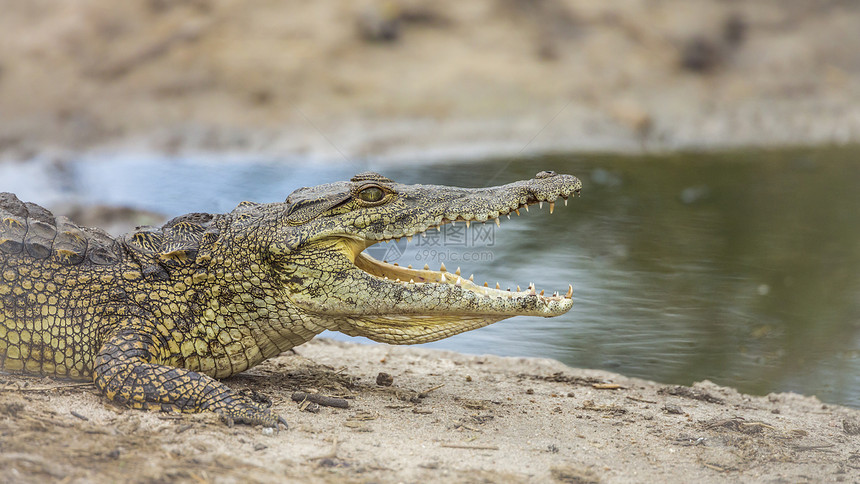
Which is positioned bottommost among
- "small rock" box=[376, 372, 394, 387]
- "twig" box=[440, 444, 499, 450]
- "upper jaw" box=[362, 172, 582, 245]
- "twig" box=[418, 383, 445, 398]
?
"twig" box=[440, 444, 499, 450]

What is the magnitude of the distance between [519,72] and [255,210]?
9.22 metres

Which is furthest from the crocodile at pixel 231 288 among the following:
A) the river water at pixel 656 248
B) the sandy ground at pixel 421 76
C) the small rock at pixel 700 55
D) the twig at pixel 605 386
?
the small rock at pixel 700 55

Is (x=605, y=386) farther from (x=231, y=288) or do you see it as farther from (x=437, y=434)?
(x=231, y=288)

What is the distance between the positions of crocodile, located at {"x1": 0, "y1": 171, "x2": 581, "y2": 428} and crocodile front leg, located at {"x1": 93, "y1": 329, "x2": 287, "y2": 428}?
0.01m

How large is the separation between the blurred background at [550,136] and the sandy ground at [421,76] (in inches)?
1.6

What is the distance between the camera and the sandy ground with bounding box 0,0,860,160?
11.0 meters

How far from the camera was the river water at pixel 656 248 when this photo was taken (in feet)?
20.1

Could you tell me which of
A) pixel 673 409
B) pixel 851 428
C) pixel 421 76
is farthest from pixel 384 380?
pixel 421 76

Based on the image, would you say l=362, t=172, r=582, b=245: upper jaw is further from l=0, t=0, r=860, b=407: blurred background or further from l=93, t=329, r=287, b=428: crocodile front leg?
l=0, t=0, r=860, b=407: blurred background

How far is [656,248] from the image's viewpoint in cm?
855

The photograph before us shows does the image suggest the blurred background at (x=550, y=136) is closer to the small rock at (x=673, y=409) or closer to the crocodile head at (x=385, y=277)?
the small rock at (x=673, y=409)

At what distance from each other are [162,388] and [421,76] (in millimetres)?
9310

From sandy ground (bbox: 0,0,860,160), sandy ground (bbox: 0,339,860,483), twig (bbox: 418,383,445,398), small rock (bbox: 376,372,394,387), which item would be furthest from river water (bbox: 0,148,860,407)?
small rock (bbox: 376,372,394,387)

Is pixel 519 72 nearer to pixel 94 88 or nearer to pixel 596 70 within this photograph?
pixel 596 70
